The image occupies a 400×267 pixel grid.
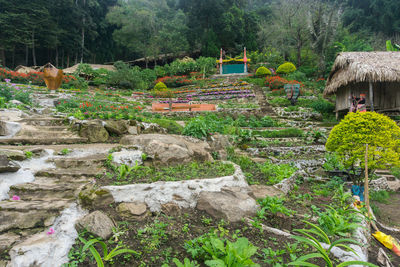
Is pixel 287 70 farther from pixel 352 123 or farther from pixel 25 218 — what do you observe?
pixel 25 218

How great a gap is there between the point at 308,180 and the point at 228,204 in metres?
3.45

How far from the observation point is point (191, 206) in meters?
3.28

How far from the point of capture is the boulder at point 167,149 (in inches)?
178

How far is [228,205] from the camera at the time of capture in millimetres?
3186

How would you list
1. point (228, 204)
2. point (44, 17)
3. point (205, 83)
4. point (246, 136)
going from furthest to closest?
1. point (44, 17)
2. point (205, 83)
3. point (246, 136)
4. point (228, 204)

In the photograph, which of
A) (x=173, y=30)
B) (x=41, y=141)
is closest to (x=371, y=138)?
(x=41, y=141)

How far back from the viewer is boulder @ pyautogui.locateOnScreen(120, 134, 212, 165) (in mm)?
4523

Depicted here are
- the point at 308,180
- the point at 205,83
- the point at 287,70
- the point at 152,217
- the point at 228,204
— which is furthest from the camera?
the point at 205,83

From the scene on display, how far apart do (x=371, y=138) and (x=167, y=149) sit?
4250 millimetres

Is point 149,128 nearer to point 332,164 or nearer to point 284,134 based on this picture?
point 332,164

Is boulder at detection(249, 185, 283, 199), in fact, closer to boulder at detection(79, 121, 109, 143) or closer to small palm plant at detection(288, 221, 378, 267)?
small palm plant at detection(288, 221, 378, 267)

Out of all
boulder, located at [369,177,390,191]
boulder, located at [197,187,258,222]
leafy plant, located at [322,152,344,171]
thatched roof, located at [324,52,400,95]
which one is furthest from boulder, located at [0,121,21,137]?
thatched roof, located at [324,52,400,95]

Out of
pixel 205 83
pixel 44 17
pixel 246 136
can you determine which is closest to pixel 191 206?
pixel 246 136

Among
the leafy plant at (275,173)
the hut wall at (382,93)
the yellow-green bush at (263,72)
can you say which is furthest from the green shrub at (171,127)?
the yellow-green bush at (263,72)
